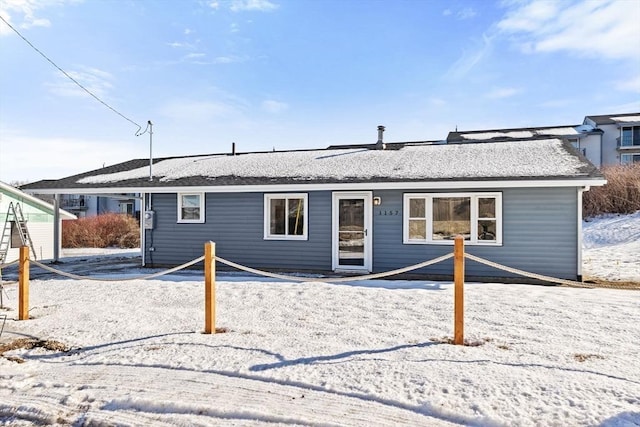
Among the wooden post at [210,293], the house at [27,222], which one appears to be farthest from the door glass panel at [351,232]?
the house at [27,222]

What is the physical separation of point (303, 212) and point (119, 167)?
27.2 ft

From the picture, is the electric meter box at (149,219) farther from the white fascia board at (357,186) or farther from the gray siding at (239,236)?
the white fascia board at (357,186)

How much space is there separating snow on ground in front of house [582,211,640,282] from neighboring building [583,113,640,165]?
63.2 ft

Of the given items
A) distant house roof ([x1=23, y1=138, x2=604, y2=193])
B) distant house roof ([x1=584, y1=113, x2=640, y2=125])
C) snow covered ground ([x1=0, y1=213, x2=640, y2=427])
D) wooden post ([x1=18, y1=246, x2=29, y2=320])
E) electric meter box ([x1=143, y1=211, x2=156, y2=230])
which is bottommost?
snow covered ground ([x1=0, y1=213, x2=640, y2=427])

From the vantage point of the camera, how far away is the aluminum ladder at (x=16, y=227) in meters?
15.3

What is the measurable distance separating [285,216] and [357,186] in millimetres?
2233

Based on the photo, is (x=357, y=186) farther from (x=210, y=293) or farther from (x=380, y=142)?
(x=210, y=293)

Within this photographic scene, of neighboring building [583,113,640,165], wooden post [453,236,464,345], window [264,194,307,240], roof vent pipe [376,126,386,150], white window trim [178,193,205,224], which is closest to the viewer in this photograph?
wooden post [453,236,464,345]

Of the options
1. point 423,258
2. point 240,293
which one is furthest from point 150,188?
point 423,258

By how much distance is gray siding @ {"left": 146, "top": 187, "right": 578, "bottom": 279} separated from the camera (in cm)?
896

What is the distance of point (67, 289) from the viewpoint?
7.95 m

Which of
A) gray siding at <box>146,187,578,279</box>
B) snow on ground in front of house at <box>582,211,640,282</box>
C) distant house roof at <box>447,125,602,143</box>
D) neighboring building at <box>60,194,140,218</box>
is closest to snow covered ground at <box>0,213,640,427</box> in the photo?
gray siding at <box>146,187,578,279</box>

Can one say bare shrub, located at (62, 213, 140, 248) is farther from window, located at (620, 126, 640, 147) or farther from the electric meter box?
window, located at (620, 126, 640, 147)

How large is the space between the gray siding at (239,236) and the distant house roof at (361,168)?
2.07 ft
